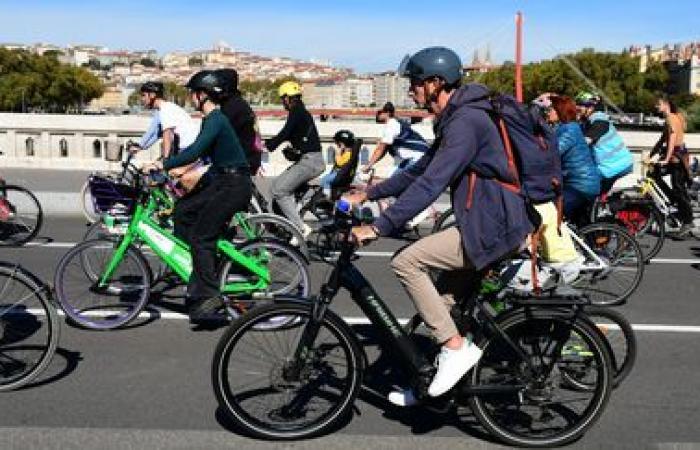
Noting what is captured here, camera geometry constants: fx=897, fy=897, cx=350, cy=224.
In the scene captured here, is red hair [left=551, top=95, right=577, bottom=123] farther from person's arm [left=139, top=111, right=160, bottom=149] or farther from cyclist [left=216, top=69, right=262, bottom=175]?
person's arm [left=139, top=111, right=160, bottom=149]

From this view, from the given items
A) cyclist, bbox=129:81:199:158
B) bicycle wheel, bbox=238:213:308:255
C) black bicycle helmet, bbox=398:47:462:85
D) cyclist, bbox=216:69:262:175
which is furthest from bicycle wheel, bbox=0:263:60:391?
cyclist, bbox=129:81:199:158

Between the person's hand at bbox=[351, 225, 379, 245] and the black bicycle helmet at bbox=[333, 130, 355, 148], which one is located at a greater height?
the black bicycle helmet at bbox=[333, 130, 355, 148]

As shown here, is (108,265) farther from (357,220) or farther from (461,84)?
(461,84)

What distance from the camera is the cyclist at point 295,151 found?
9492mm

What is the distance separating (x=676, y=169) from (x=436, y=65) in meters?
7.62

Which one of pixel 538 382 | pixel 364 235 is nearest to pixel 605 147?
pixel 538 382

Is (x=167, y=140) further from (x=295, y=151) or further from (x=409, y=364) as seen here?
(x=409, y=364)

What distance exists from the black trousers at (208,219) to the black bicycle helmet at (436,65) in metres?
2.45

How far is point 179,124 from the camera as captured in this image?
344 inches

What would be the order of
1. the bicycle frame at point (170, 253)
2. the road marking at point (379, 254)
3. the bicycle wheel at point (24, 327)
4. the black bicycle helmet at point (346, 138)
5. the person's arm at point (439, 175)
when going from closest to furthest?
the person's arm at point (439, 175) → the bicycle wheel at point (24, 327) → the bicycle frame at point (170, 253) → the road marking at point (379, 254) → the black bicycle helmet at point (346, 138)

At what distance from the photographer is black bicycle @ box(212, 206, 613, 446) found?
168 inches

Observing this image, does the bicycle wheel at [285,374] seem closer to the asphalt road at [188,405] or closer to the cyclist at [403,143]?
the asphalt road at [188,405]

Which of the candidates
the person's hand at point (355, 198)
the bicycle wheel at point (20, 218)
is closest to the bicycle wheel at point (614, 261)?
the person's hand at point (355, 198)

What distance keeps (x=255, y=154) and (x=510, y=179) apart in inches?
202
